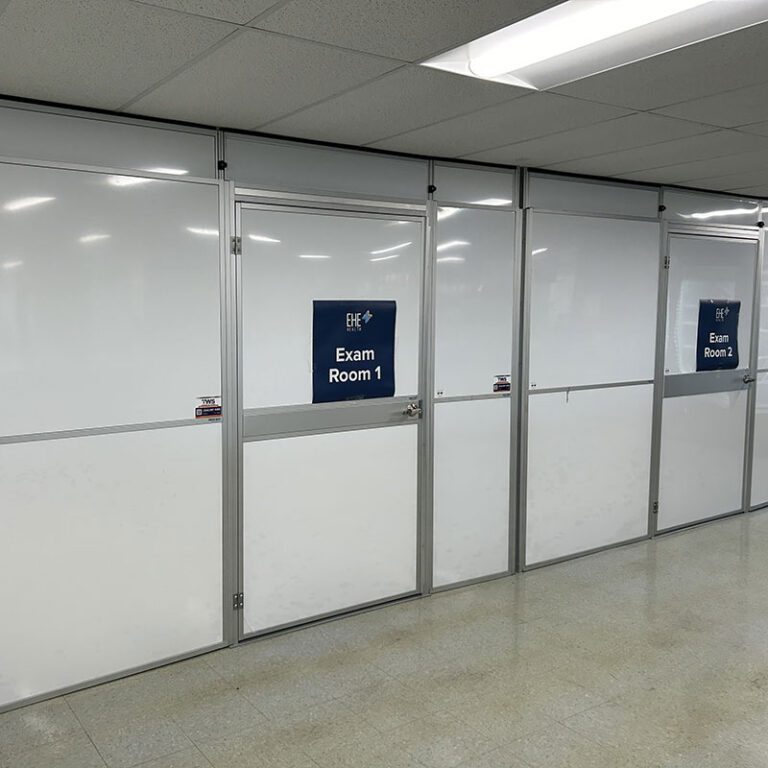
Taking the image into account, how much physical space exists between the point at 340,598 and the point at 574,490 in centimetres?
184

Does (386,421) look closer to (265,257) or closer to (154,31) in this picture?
(265,257)

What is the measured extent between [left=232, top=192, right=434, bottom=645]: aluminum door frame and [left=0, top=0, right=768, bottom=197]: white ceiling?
33 centimetres

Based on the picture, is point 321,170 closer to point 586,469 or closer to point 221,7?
point 221,7

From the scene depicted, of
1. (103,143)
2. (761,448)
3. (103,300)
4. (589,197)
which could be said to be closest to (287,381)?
(103,300)

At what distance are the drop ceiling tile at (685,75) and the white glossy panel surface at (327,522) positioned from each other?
204cm

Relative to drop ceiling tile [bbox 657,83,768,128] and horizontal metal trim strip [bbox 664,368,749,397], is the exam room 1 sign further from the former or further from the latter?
horizontal metal trim strip [bbox 664,368,749,397]

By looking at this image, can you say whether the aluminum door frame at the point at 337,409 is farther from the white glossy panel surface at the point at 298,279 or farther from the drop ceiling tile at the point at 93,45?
the drop ceiling tile at the point at 93,45

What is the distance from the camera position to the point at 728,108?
3.14m

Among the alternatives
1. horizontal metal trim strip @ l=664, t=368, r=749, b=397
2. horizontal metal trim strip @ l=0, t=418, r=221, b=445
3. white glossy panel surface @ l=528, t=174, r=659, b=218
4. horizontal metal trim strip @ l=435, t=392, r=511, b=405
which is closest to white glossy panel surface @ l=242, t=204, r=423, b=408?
horizontal metal trim strip @ l=0, t=418, r=221, b=445

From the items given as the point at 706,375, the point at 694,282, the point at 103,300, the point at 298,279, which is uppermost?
the point at 694,282

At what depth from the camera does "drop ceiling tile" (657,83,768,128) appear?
293 cm

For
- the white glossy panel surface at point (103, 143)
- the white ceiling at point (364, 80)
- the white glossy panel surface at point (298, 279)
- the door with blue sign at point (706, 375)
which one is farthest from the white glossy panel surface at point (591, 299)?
the white glossy panel surface at point (103, 143)

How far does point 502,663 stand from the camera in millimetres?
3666

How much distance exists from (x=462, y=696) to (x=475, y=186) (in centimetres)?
275
